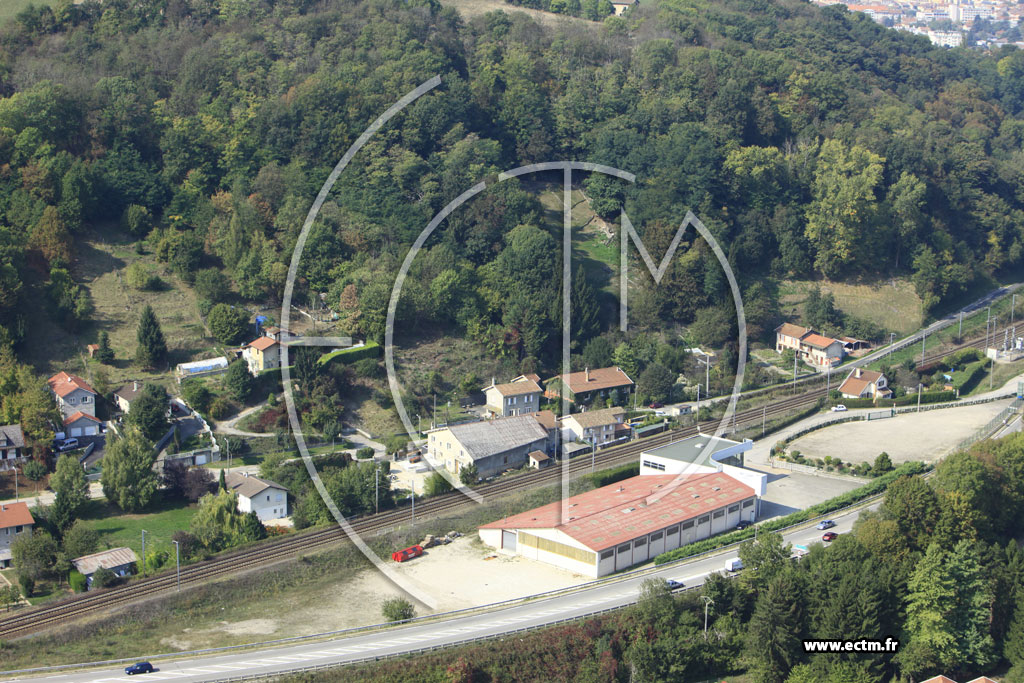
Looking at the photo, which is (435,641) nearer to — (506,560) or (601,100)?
(506,560)

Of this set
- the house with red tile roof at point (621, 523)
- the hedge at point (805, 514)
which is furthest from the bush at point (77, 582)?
the hedge at point (805, 514)

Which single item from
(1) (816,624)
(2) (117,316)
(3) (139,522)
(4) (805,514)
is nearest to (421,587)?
(3) (139,522)

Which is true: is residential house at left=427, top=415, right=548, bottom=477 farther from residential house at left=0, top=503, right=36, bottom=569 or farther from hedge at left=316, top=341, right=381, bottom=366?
residential house at left=0, top=503, right=36, bottom=569

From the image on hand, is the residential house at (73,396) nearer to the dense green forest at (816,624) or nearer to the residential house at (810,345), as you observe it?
the dense green forest at (816,624)

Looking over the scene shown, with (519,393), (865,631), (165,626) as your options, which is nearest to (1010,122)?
(519,393)

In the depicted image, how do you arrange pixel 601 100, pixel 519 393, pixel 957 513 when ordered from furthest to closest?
1. pixel 601 100
2. pixel 519 393
3. pixel 957 513

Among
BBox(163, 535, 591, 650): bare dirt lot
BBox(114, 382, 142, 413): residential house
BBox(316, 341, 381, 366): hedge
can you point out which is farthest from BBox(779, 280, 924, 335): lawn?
BBox(114, 382, 142, 413): residential house
